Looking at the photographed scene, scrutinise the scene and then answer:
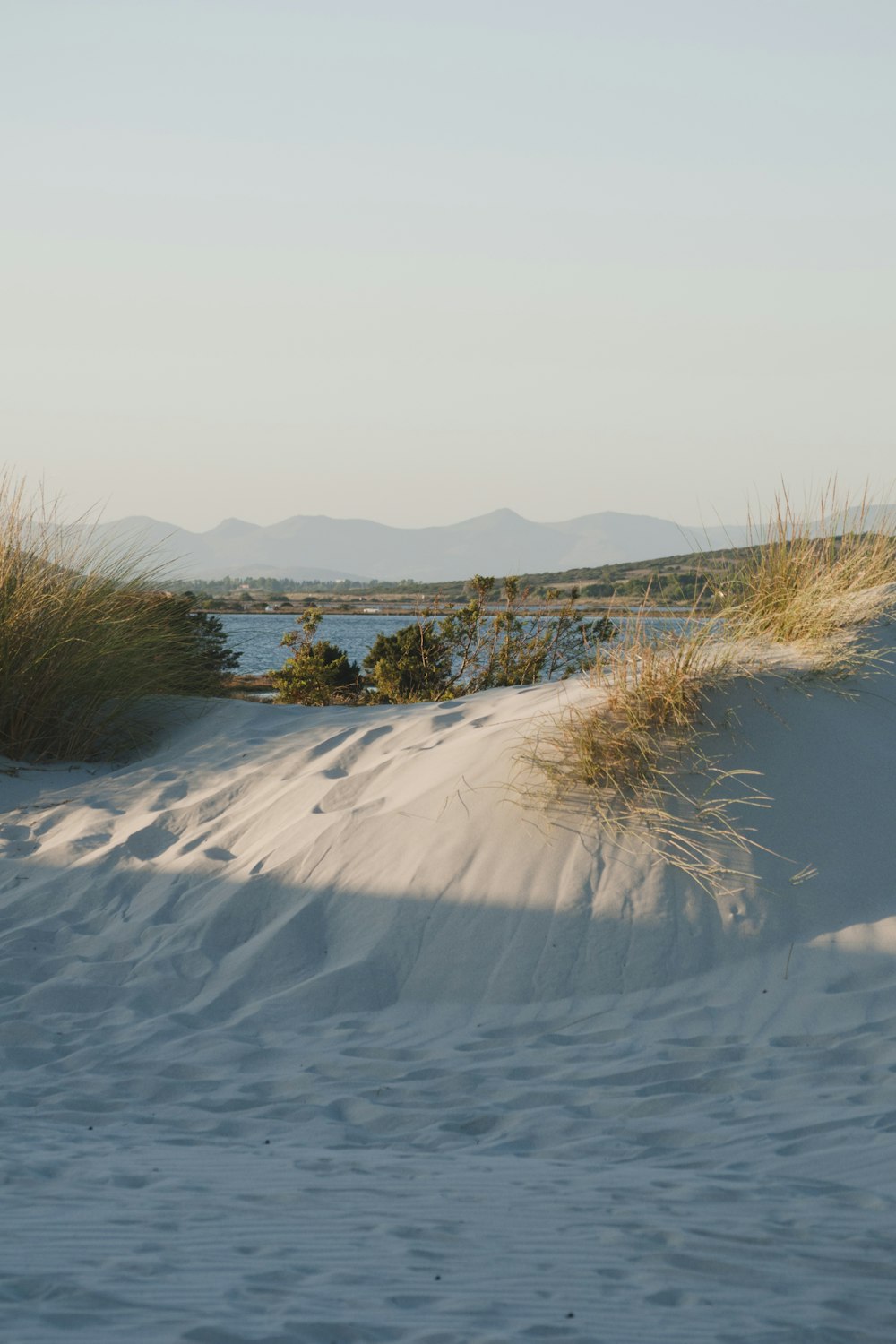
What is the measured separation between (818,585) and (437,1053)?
12.1 ft

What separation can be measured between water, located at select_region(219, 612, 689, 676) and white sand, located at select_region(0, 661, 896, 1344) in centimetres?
630

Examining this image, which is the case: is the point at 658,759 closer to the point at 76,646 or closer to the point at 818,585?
the point at 818,585

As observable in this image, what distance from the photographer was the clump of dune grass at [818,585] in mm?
5832

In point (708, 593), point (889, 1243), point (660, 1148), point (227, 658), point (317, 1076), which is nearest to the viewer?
point (889, 1243)

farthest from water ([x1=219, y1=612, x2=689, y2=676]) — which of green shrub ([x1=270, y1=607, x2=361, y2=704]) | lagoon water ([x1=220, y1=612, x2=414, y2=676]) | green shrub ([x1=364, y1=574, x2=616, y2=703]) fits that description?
green shrub ([x1=364, y1=574, x2=616, y2=703])

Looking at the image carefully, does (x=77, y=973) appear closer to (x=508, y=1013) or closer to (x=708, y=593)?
(x=508, y=1013)

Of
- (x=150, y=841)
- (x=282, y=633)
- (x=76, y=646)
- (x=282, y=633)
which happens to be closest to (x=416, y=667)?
(x=76, y=646)

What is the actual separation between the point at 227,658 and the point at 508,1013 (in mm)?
6695

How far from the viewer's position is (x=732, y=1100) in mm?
3127

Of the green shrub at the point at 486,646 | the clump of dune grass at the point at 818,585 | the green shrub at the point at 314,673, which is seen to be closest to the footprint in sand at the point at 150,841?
the clump of dune grass at the point at 818,585

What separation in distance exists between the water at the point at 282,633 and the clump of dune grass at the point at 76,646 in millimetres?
3931

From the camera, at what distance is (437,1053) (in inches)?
141

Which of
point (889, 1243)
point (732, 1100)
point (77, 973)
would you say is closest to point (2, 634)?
point (77, 973)

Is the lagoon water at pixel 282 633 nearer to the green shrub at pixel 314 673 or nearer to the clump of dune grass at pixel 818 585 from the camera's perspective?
the green shrub at pixel 314 673
